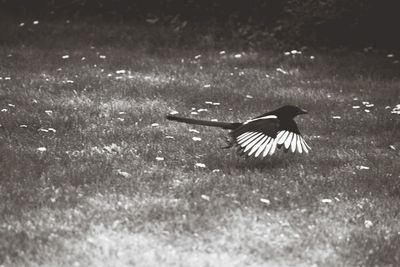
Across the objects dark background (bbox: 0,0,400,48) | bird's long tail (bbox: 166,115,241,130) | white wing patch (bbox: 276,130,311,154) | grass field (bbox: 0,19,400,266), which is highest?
bird's long tail (bbox: 166,115,241,130)

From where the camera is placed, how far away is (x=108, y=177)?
234 inches

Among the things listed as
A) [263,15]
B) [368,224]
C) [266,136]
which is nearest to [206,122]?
[266,136]

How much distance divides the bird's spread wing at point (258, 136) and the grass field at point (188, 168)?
246 millimetres

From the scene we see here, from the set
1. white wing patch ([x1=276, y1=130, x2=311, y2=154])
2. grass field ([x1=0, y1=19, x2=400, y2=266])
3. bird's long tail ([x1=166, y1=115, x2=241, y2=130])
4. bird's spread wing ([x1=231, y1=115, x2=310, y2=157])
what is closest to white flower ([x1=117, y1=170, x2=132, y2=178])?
grass field ([x1=0, y1=19, x2=400, y2=266])

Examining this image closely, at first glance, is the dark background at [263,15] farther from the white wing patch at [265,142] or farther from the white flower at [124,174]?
the white flower at [124,174]

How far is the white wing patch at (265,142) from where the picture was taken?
Result: 6172mm

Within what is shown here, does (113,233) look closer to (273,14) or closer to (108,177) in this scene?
(108,177)

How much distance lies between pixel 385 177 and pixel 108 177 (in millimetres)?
2546

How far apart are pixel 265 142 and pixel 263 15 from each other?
827 centimetres

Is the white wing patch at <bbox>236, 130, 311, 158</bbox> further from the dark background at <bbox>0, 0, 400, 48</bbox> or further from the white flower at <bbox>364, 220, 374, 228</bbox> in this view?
the dark background at <bbox>0, 0, 400, 48</bbox>

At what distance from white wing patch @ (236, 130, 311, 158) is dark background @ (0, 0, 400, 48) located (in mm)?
6887

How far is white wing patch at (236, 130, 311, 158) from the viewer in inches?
243

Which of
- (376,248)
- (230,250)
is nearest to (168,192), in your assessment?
(230,250)

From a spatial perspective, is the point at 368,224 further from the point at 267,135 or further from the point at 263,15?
the point at 263,15
